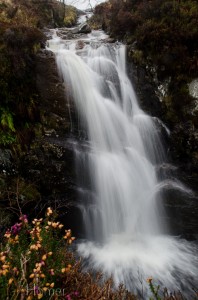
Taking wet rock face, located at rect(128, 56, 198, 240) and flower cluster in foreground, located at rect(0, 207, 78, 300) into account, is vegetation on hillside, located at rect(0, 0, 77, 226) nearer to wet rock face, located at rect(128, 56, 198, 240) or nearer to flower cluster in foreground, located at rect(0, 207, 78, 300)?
flower cluster in foreground, located at rect(0, 207, 78, 300)

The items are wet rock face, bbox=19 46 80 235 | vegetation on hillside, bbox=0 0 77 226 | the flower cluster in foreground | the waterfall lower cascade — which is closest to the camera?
the flower cluster in foreground

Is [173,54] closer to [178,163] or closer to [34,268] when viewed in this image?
[178,163]

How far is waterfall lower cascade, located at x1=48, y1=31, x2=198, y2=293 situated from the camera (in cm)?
512

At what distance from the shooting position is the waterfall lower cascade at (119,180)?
5121 mm

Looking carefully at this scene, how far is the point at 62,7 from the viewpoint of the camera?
61.2ft

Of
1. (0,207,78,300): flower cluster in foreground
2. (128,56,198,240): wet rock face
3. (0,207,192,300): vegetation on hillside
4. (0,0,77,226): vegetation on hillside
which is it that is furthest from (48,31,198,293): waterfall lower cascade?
(0,207,78,300): flower cluster in foreground

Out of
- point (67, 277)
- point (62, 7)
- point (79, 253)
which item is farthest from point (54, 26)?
point (67, 277)

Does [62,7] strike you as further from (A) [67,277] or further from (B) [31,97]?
(A) [67,277]

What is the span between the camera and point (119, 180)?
6699mm

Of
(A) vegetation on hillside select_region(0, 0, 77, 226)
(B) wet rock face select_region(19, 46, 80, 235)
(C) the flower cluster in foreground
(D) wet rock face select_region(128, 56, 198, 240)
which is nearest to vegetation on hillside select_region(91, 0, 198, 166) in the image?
(D) wet rock face select_region(128, 56, 198, 240)

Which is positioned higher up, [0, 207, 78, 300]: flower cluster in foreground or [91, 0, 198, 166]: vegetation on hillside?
[91, 0, 198, 166]: vegetation on hillside

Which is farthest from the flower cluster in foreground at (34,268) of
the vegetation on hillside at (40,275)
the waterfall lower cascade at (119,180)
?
the waterfall lower cascade at (119,180)

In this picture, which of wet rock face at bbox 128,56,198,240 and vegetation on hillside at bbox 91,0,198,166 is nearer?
wet rock face at bbox 128,56,198,240

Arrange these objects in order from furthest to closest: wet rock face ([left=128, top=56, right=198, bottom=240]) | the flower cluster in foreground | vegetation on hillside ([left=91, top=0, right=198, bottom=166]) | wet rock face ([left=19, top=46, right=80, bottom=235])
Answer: vegetation on hillside ([left=91, top=0, right=198, bottom=166]), wet rock face ([left=19, top=46, right=80, bottom=235]), wet rock face ([left=128, top=56, right=198, bottom=240]), the flower cluster in foreground
